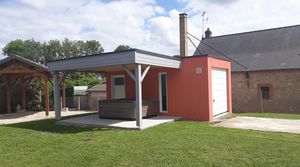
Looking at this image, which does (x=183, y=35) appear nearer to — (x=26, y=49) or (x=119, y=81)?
(x=119, y=81)

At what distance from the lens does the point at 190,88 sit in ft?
36.7

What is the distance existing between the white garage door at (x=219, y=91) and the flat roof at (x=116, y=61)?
76.7 inches

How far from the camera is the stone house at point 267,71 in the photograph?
682 inches

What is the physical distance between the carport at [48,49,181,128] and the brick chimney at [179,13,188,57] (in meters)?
3.06

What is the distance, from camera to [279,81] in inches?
693

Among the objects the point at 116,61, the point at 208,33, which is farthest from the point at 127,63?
the point at 208,33

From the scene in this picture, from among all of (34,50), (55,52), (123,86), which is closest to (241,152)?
(123,86)

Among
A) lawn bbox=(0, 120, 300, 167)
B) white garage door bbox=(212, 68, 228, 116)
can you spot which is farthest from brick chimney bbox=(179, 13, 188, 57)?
lawn bbox=(0, 120, 300, 167)

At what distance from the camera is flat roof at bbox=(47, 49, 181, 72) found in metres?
8.87

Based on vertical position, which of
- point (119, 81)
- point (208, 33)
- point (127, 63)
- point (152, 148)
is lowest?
point (152, 148)

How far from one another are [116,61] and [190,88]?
3566 millimetres

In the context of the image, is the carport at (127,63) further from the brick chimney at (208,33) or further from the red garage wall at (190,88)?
the brick chimney at (208,33)

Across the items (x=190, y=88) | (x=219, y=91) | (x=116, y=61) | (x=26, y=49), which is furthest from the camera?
(x=26, y=49)

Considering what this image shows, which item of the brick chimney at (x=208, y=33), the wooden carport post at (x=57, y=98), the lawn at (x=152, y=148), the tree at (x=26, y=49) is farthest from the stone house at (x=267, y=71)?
the tree at (x=26, y=49)
